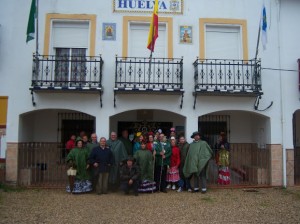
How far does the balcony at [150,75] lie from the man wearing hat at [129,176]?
2.26 metres

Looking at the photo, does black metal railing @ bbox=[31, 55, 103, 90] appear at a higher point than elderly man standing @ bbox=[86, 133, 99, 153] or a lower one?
higher

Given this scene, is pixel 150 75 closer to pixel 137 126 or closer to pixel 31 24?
pixel 137 126

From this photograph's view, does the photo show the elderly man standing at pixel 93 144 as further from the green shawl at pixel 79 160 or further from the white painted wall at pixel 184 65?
the white painted wall at pixel 184 65

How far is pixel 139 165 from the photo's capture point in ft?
30.0

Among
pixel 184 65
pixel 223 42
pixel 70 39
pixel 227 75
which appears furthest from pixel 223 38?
pixel 70 39

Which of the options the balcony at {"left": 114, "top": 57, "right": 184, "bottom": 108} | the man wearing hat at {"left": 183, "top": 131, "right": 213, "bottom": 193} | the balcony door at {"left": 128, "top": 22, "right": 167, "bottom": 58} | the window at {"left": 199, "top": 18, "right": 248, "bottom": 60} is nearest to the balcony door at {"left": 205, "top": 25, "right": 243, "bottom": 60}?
the window at {"left": 199, "top": 18, "right": 248, "bottom": 60}

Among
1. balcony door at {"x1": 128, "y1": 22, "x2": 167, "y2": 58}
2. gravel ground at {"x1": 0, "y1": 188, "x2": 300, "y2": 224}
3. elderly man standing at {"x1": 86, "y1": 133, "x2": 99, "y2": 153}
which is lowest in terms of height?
gravel ground at {"x1": 0, "y1": 188, "x2": 300, "y2": 224}

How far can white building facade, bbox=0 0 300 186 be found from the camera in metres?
10.0

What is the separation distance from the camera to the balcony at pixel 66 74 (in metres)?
9.73

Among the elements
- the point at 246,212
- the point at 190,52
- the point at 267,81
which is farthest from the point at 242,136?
the point at 246,212

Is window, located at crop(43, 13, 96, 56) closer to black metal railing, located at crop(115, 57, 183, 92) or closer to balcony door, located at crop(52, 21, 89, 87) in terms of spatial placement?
balcony door, located at crop(52, 21, 89, 87)

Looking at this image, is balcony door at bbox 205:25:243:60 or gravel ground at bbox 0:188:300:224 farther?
balcony door at bbox 205:25:243:60

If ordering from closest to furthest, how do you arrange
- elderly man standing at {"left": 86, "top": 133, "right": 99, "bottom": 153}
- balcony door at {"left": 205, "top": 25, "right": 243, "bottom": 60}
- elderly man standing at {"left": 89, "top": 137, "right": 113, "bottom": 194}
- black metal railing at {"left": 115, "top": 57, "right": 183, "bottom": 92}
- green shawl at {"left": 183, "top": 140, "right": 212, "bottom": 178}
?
elderly man standing at {"left": 89, "top": 137, "right": 113, "bottom": 194} → green shawl at {"left": 183, "top": 140, "right": 212, "bottom": 178} → elderly man standing at {"left": 86, "top": 133, "right": 99, "bottom": 153} → black metal railing at {"left": 115, "top": 57, "right": 183, "bottom": 92} → balcony door at {"left": 205, "top": 25, "right": 243, "bottom": 60}

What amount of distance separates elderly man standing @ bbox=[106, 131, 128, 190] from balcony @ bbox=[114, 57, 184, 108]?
1543mm
